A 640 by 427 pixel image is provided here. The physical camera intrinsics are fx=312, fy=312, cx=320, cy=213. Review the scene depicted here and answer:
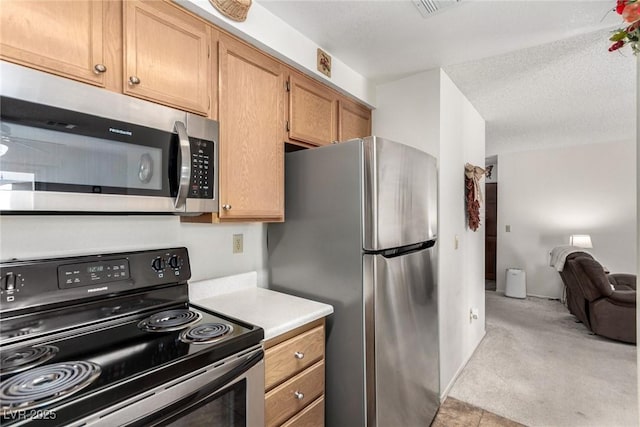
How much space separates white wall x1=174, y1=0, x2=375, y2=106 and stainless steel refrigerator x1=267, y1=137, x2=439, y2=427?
0.54 metres

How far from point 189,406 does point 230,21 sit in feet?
4.97

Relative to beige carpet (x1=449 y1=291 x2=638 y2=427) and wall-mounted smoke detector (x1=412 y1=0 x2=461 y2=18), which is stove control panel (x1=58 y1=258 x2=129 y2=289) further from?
beige carpet (x1=449 y1=291 x2=638 y2=427)

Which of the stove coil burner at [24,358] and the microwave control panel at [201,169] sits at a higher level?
the microwave control panel at [201,169]

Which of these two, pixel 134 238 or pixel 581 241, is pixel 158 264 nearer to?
pixel 134 238

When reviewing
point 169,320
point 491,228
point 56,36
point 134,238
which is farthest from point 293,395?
point 491,228

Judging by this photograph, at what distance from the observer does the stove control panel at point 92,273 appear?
1117 mm

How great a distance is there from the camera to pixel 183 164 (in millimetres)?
1232

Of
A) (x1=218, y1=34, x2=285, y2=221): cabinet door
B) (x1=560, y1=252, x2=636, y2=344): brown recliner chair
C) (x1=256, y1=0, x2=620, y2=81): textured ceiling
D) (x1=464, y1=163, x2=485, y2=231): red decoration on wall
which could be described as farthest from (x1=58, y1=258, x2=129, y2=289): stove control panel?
(x1=560, y1=252, x2=636, y2=344): brown recliner chair

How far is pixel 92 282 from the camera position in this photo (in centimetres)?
117

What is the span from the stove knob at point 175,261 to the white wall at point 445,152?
171 centimetres

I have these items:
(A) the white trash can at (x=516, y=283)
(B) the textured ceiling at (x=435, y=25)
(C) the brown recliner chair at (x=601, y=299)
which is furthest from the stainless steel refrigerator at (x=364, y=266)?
(A) the white trash can at (x=516, y=283)

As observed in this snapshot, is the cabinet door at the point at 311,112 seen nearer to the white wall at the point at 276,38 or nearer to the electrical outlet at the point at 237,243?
the white wall at the point at 276,38

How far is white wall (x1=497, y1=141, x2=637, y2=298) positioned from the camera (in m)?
4.61

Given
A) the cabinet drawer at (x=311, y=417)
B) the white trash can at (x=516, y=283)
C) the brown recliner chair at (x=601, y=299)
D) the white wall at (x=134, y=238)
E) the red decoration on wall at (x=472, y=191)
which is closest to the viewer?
the white wall at (x=134, y=238)
